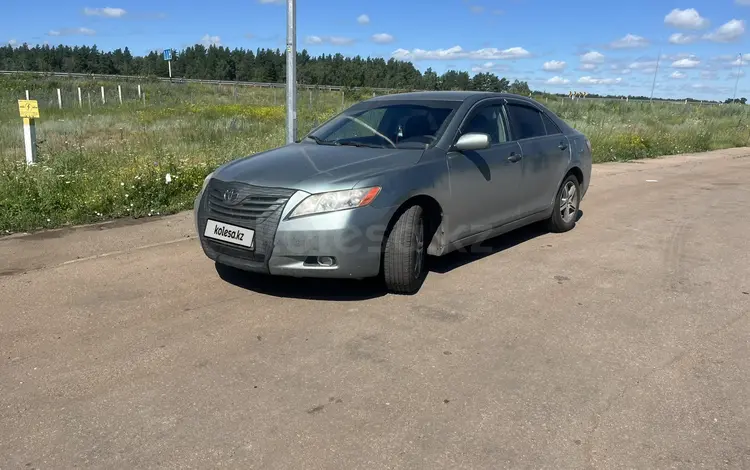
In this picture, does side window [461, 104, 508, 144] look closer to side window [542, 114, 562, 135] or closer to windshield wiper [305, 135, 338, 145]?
side window [542, 114, 562, 135]

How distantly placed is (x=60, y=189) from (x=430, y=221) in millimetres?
4903

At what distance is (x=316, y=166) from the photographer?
464 centimetres

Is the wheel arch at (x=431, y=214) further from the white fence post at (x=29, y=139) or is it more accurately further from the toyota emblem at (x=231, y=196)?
the white fence post at (x=29, y=139)

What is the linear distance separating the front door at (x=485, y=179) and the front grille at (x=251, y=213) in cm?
152

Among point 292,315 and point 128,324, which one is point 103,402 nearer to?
point 128,324

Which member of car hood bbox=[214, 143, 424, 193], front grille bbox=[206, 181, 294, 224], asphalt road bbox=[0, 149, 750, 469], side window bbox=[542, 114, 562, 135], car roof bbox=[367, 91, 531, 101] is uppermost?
car roof bbox=[367, 91, 531, 101]

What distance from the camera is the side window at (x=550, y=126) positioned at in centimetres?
667

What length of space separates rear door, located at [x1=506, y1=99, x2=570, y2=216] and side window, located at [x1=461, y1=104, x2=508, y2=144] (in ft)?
0.61

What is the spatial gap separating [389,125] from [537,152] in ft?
5.48

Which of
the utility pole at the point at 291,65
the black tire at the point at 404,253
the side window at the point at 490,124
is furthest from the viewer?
the utility pole at the point at 291,65

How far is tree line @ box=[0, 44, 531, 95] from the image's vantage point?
10281 cm

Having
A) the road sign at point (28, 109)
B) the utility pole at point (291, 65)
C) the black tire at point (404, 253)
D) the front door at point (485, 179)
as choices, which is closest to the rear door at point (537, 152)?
the front door at point (485, 179)

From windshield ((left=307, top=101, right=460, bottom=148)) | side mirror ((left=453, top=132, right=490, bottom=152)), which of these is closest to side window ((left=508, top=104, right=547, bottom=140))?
windshield ((left=307, top=101, right=460, bottom=148))

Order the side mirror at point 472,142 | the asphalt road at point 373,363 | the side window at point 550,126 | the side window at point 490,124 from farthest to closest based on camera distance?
the side window at point 550,126 < the side window at point 490,124 < the side mirror at point 472,142 < the asphalt road at point 373,363
